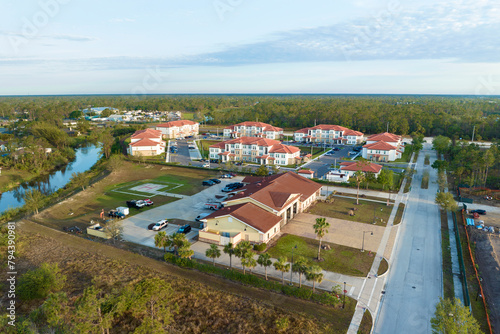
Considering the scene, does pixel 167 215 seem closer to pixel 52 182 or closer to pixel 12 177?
pixel 52 182

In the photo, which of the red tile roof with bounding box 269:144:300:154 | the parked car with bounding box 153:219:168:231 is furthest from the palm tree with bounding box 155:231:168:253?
the red tile roof with bounding box 269:144:300:154

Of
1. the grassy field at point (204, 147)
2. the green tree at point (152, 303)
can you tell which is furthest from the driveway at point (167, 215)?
the grassy field at point (204, 147)

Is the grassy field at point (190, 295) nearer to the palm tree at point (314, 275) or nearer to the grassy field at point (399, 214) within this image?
the palm tree at point (314, 275)

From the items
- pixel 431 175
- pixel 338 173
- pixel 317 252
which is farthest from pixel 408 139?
pixel 317 252

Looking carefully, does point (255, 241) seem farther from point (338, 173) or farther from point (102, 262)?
point (338, 173)

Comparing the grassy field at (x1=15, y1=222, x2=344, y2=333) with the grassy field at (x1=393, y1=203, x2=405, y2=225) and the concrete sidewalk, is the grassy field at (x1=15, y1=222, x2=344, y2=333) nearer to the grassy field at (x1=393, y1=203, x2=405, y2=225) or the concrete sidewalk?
the concrete sidewalk
